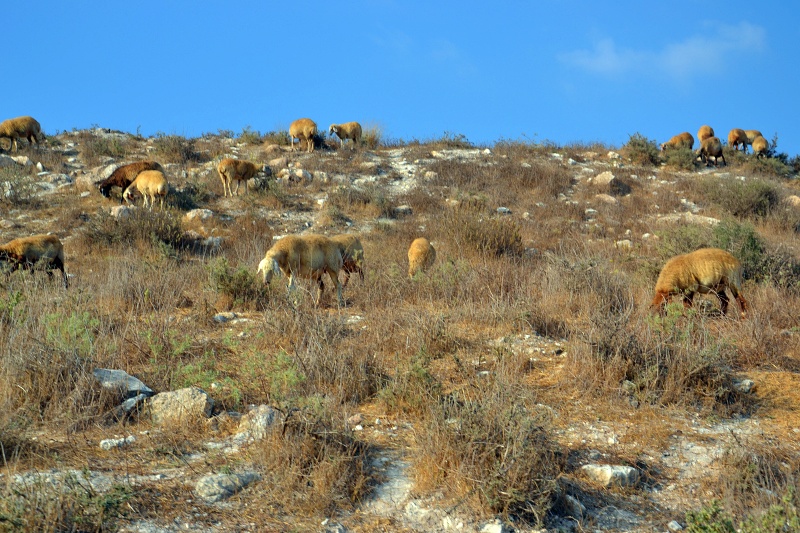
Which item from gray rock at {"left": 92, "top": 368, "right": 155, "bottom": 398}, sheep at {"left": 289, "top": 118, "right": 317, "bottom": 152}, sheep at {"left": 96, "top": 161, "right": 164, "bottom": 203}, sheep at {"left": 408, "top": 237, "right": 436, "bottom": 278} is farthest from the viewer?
sheep at {"left": 289, "top": 118, "right": 317, "bottom": 152}

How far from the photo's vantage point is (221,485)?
14.4ft

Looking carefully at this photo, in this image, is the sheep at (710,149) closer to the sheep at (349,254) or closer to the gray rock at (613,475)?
the sheep at (349,254)

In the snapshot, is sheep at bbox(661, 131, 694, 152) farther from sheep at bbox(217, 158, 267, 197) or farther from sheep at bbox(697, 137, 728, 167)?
sheep at bbox(217, 158, 267, 197)

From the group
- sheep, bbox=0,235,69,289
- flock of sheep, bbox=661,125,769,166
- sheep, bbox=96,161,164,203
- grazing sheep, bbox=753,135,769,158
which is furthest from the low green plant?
sheep, bbox=0,235,69,289

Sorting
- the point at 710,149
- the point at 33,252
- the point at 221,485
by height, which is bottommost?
the point at 221,485

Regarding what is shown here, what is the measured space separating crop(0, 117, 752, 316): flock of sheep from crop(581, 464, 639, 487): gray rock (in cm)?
449

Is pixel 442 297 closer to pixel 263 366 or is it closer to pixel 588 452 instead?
pixel 263 366

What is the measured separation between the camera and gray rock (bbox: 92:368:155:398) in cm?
568

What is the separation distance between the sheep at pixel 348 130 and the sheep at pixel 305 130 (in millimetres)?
2013

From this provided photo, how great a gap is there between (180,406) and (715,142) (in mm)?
27290

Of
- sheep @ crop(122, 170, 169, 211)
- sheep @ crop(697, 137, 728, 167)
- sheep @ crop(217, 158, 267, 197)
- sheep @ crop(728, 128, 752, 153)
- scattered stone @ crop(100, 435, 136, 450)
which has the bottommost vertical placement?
scattered stone @ crop(100, 435, 136, 450)

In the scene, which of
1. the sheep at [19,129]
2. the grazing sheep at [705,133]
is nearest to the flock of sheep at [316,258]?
the sheep at [19,129]

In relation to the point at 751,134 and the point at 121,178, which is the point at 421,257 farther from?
the point at 751,134

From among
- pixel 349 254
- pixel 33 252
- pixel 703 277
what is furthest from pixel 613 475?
pixel 33 252
